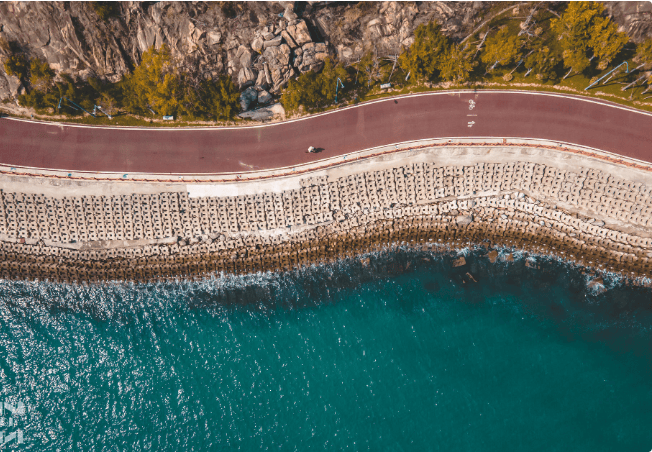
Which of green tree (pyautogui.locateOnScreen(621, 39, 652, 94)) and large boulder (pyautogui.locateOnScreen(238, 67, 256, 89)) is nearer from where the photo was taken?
green tree (pyautogui.locateOnScreen(621, 39, 652, 94))

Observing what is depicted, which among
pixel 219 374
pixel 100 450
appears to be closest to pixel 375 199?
pixel 219 374

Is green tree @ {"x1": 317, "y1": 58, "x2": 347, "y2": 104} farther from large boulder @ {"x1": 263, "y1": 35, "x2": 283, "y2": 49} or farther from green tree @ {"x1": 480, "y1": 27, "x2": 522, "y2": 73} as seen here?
green tree @ {"x1": 480, "y1": 27, "x2": 522, "y2": 73}

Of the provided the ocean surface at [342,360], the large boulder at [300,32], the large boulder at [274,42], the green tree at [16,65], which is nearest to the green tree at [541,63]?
the ocean surface at [342,360]

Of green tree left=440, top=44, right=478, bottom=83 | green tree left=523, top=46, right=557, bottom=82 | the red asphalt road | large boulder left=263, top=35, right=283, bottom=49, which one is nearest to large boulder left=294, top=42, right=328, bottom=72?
large boulder left=263, top=35, right=283, bottom=49

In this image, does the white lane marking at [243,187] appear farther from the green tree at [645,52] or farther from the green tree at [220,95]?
the green tree at [645,52]

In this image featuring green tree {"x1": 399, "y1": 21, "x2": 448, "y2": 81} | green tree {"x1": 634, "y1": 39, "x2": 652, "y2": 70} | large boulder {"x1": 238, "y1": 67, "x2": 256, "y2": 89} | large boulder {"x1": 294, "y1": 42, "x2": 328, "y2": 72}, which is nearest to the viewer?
green tree {"x1": 634, "y1": 39, "x2": 652, "y2": 70}

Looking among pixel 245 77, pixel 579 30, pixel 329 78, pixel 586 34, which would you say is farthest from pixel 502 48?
pixel 245 77

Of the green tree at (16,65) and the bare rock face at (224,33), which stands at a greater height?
the bare rock face at (224,33)
